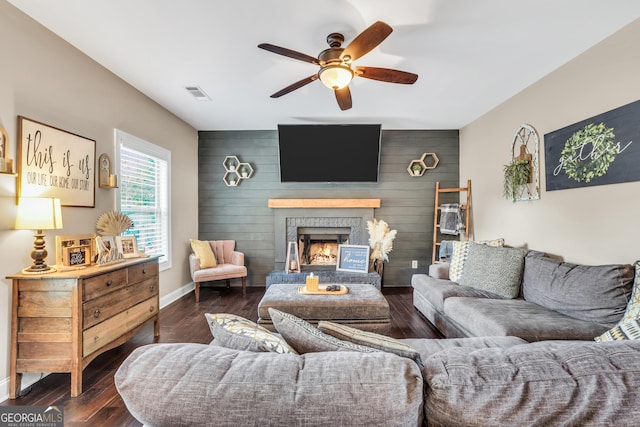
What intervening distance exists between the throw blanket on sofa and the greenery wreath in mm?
1808

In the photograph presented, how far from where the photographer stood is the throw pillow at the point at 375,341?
3.31ft

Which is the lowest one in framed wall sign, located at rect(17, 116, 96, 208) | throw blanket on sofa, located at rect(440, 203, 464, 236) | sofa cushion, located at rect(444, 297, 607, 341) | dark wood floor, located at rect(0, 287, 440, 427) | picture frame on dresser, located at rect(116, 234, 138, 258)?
dark wood floor, located at rect(0, 287, 440, 427)

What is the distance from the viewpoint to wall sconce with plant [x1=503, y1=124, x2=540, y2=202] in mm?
3205

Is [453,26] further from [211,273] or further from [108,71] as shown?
[211,273]

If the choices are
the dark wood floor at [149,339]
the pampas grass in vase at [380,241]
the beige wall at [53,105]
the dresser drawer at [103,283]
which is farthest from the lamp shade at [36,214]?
the pampas grass in vase at [380,241]

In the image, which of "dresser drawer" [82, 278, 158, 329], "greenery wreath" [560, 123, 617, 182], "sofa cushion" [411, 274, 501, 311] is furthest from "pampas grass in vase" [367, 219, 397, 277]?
"dresser drawer" [82, 278, 158, 329]

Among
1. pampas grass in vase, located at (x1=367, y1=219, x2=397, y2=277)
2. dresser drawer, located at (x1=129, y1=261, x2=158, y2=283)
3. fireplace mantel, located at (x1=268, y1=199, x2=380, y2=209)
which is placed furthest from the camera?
fireplace mantel, located at (x1=268, y1=199, x2=380, y2=209)

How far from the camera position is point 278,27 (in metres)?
2.29

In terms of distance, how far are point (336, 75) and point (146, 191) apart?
9.24ft

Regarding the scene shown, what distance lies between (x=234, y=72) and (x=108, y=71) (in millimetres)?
1246

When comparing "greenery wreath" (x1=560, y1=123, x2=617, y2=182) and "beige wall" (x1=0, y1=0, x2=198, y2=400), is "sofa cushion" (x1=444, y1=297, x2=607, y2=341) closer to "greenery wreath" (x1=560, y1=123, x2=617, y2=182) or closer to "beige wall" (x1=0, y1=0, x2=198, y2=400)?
"greenery wreath" (x1=560, y1=123, x2=617, y2=182)

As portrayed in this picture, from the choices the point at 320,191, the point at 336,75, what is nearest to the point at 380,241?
the point at 320,191

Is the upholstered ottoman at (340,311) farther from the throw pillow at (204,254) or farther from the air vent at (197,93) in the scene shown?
the air vent at (197,93)

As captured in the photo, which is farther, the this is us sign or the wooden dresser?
the this is us sign
